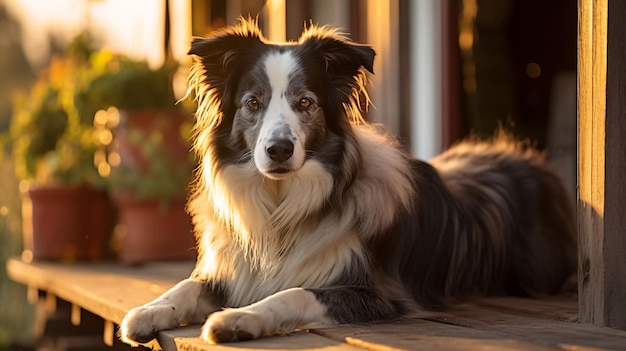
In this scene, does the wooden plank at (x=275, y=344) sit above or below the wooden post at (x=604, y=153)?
below

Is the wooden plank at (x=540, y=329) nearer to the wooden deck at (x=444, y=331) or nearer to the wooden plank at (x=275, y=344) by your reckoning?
the wooden deck at (x=444, y=331)

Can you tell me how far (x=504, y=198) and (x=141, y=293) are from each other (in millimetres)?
1552

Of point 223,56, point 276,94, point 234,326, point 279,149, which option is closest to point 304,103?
point 276,94

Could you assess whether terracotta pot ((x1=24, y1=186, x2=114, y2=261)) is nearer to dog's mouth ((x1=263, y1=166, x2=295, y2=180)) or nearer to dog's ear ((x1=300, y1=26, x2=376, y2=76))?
dog's ear ((x1=300, y1=26, x2=376, y2=76))

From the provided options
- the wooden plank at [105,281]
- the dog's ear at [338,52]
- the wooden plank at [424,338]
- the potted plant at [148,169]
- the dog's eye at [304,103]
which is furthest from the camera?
the potted plant at [148,169]

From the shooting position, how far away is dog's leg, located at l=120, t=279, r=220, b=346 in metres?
3.19

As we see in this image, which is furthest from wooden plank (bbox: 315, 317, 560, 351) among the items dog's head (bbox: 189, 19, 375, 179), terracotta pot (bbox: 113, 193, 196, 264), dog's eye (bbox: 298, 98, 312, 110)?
terracotta pot (bbox: 113, 193, 196, 264)

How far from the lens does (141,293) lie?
425 centimetres

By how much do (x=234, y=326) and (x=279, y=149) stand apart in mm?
688

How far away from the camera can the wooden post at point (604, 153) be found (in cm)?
291

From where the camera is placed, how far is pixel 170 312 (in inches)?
128

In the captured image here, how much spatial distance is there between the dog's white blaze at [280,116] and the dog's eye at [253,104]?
0.05 m

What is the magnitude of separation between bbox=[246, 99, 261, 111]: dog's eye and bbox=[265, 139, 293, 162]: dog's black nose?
0.24m

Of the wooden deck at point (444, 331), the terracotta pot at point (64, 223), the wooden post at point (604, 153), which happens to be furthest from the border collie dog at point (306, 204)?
the terracotta pot at point (64, 223)
